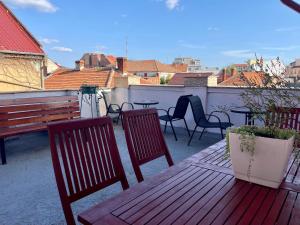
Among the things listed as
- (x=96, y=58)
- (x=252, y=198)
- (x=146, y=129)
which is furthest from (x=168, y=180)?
(x=96, y=58)

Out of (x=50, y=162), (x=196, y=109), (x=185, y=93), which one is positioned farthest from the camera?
(x=185, y=93)

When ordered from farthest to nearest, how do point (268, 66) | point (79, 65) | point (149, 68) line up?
1. point (149, 68)
2. point (79, 65)
3. point (268, 66)

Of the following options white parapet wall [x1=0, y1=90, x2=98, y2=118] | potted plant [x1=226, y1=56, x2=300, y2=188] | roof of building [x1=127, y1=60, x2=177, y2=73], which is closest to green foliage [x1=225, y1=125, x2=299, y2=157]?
potted plant [x1=226, y1=56, x2=300, y2=188]

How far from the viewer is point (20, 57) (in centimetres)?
805

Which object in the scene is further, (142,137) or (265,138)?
(142,137)

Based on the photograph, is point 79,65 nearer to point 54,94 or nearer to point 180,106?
point 54,94

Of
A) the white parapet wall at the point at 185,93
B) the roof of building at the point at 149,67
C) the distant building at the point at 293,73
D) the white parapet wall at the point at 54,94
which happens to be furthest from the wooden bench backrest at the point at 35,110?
the roof of building at the point at 149,67

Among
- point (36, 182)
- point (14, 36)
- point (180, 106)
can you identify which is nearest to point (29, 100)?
point (36, 182)

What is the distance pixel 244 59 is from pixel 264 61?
7.7 inches

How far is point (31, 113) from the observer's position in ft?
12.9

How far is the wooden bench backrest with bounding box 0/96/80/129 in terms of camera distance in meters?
→ 3.62

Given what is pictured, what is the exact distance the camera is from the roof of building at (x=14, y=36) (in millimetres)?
7930

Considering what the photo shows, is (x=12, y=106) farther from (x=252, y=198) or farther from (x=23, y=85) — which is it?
(x=23, y=85)

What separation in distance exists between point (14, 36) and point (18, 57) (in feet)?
4.22
